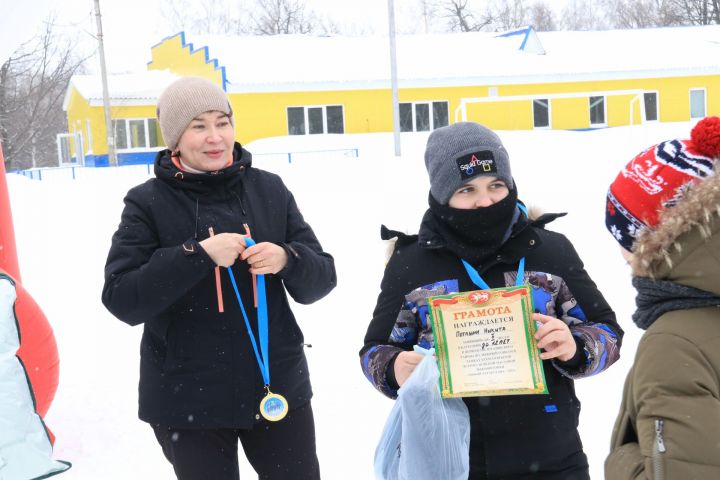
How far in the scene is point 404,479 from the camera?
2.34 meters

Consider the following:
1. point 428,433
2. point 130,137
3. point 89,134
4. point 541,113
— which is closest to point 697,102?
point 541,113

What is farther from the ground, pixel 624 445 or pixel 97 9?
pixel 97 9

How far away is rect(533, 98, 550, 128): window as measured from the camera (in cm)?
2998

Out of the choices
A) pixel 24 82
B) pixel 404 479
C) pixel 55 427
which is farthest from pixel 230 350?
pixel 24 82

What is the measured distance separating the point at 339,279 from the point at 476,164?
6424 millimetres

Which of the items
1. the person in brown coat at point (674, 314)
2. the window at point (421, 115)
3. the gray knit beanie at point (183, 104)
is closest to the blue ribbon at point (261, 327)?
the gray knit beanie at point (183, 104)

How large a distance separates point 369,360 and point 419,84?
27.0 metres

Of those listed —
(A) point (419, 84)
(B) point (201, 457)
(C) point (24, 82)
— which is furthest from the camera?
(C) point (24, 82)

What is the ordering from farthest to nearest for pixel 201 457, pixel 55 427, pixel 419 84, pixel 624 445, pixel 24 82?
1. pixel 24 82
2. pixel 419 84
3. pixel 55 427
4. pixel 201 457
5. pixel 624 445

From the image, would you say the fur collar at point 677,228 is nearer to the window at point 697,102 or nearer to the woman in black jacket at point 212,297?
the woman in black jacket at point 212,297

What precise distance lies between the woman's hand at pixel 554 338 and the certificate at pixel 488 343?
27 millimetres

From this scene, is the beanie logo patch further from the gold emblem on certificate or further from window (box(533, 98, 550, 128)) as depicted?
window (box(533, 98, 550, 128))

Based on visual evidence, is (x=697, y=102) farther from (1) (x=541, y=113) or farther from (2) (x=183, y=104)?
(2) (x=183, y=104)

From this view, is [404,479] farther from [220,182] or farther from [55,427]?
[55,427]
